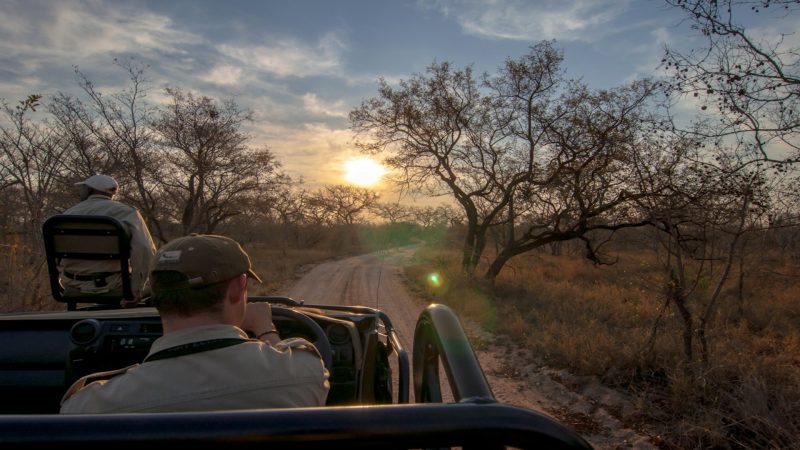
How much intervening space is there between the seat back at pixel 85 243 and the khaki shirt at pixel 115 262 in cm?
7

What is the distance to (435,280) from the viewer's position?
16656 millimetres

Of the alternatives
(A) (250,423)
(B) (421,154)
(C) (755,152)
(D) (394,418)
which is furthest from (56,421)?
(B) (421,154)

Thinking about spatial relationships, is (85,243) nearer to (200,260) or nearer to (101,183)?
(101,183)

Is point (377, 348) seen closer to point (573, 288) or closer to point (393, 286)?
point (573, 288)

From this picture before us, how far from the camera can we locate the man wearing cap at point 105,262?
358 centimetres

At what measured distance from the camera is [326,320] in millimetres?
2279

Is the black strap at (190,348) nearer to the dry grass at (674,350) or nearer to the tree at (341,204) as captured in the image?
the dry grass at (674,350)

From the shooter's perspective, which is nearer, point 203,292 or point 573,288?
point 203,292

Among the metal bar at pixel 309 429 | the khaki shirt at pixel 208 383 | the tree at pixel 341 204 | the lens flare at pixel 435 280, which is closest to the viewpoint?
the metal bar at pixel 309 429

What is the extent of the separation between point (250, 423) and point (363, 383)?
1.53 m

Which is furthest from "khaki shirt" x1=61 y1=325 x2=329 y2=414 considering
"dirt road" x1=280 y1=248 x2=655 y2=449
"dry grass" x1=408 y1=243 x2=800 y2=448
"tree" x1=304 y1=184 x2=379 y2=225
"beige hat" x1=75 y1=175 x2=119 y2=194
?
"tree" x1=304 y1=184 x2=379 y2=225

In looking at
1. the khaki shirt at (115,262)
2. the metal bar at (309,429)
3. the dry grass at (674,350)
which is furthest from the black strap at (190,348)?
the dry grass at (674,350)

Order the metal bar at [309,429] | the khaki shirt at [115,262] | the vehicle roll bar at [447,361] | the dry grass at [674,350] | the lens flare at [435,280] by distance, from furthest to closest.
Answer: the lens flare at [435,280]
the dry grass at [674,350]
the khaki shirt at [115,262]
the vehicle roll bar at [447,361]
the metal bar at [309,429]

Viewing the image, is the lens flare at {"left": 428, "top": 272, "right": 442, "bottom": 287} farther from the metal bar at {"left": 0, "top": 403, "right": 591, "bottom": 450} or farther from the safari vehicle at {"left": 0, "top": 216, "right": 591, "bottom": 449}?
the metal bar at {"left": 0, "top": 403, "right": 591, "bottom": 450}
